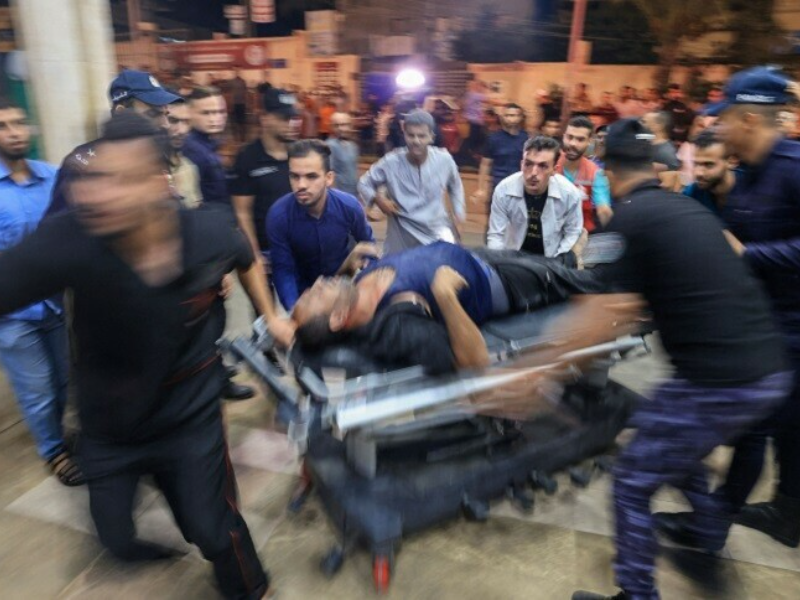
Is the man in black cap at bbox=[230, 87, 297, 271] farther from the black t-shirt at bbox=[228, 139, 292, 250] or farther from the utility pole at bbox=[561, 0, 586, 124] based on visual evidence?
the utility pole at bbox=[561, 0, 586, 124]

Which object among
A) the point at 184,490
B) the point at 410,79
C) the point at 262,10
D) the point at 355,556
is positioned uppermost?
the point at 262,10

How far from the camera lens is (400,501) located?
2.26 metres

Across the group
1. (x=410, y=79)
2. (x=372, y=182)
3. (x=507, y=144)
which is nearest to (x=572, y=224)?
(x=372, y=182)

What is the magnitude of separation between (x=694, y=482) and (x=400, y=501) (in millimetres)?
1094

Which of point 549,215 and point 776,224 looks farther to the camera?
point 549,215

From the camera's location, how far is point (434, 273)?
263 centimetres

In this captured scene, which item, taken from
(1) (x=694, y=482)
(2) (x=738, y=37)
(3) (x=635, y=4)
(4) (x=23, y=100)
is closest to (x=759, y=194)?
(1) (x=694, y=482)

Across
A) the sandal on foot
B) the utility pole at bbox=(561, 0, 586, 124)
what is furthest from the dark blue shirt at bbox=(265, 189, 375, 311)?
the utility pole at bbox=(561, 0, 586, 124)

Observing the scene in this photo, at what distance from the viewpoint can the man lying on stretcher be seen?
93.7 inches

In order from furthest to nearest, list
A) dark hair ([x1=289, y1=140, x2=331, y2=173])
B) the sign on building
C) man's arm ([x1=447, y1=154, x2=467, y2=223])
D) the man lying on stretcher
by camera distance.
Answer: the sign on building, man's arm ([x1=447, y1=154, x2=467, y2=223]), dark hair ([x1=289, y1=140, x2=331, y2=173]), the man lying on stretcher

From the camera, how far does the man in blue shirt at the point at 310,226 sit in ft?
10.0

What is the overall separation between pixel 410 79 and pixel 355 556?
947 cm

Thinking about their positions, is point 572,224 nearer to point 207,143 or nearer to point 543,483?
point 543,483

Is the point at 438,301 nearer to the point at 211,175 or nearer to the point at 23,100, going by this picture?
the point at 211,175
